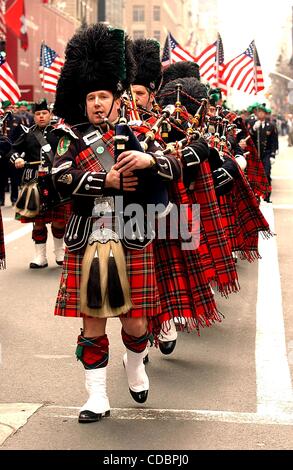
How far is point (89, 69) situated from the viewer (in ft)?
17.8

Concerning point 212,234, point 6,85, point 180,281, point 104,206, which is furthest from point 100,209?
point 6,85

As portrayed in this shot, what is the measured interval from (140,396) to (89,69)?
174cm

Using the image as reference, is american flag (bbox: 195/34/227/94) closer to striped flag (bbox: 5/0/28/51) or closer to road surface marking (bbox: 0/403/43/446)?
striped flag (bbox: 5/0/28/51)

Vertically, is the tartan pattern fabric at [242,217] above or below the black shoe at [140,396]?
above

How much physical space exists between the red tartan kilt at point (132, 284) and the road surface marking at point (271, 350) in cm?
85

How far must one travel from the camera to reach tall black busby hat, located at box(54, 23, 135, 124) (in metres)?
5.41

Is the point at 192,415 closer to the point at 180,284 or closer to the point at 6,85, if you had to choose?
the point at 180,284

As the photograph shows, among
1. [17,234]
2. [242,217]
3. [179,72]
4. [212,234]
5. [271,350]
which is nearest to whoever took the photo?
[212,234]

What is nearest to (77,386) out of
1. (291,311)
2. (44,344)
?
(44,344)

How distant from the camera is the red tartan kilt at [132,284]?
5.29 m

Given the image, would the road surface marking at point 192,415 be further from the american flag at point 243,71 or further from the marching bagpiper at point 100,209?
the american flag at point 243,71

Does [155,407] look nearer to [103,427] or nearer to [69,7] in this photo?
[103,427]

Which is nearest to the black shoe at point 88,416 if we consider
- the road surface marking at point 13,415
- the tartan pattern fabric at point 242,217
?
the road surface marking at point 13,415

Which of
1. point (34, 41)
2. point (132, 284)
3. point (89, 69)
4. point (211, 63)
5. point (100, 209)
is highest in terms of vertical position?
point (34, 41)
